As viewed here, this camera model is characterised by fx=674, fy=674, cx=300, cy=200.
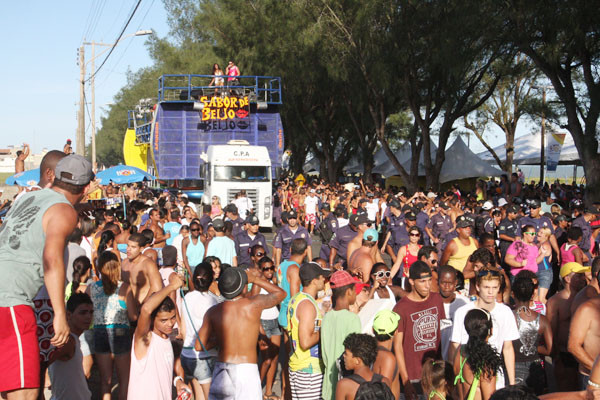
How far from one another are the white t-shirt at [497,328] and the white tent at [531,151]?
26547mm

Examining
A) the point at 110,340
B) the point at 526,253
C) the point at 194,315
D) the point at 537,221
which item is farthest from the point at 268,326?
the point at 537,221

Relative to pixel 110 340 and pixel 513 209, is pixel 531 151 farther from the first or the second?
pixel 110 340

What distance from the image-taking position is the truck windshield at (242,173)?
21.9 meters

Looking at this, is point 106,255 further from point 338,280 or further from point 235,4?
point 235,4

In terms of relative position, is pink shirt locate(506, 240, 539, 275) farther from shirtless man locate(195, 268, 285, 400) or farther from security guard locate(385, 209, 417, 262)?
shirtless man locate(195, 268, 285, 400)

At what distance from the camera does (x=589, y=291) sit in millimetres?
5672

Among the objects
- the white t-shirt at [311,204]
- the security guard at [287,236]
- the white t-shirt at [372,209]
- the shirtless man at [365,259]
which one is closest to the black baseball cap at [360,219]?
the shirtless man at [365,259]

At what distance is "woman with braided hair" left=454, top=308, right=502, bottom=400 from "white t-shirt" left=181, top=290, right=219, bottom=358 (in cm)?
218

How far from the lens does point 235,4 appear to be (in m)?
38.2

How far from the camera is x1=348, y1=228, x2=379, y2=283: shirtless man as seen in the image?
24.5ft

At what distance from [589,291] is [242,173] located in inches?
673

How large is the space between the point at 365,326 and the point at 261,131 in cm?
1870

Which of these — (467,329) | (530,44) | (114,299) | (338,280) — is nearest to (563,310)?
(467,329)

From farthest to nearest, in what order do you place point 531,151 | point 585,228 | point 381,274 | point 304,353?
point 531,151 → point 585,228 → point 381,274 → point 304,353
